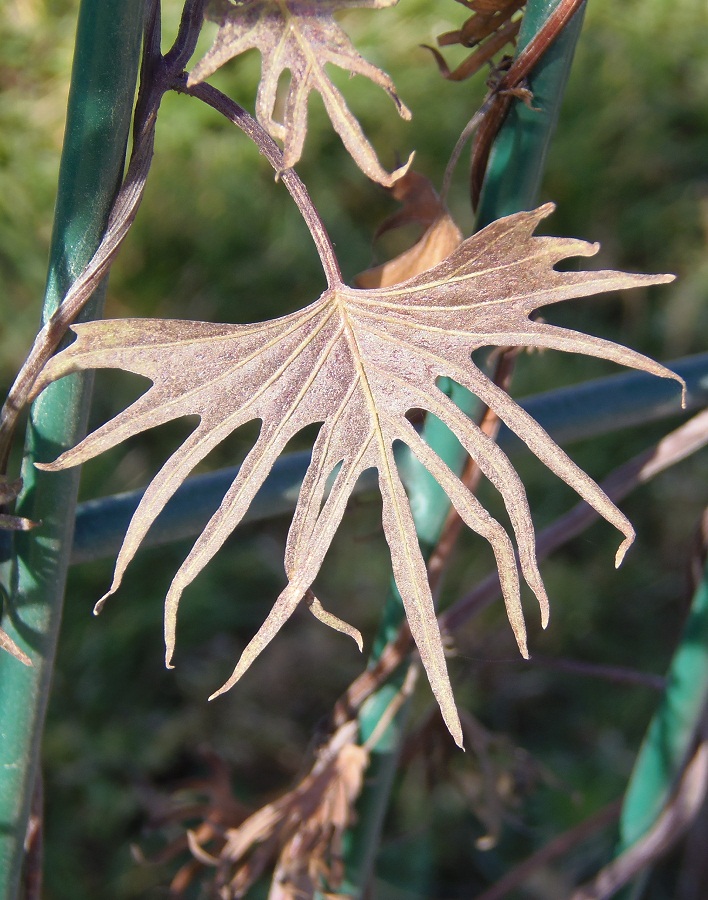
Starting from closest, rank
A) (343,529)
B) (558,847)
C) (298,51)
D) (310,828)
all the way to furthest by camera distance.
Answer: (298,51)
(310,828)
(558,847)
(343,529)

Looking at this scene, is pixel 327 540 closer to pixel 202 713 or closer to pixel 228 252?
pixel 202 713

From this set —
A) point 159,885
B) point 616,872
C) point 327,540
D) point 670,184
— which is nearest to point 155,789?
point 159,885

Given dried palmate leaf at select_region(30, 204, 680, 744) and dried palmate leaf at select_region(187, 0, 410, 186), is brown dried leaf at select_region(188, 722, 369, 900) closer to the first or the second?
dried palmate leaf at select_region(30, 204, 680, 744)

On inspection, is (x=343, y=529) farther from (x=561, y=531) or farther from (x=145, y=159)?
(x=145, y=159)

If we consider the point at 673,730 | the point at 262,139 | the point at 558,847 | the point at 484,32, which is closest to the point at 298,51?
the point at 262,139

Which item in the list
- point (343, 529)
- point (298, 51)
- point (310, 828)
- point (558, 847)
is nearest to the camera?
point (298, 51)

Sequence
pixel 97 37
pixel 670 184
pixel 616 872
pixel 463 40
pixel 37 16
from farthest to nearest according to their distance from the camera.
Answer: pixel 670 184 < pixel 37 16 < pixel 616 872 < pixel 463 40 < pixel 97 37

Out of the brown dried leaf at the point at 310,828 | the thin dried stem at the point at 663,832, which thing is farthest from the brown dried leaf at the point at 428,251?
the thin dried stem at the point at 663,832

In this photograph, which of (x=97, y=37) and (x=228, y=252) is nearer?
(x=97, y=37)
